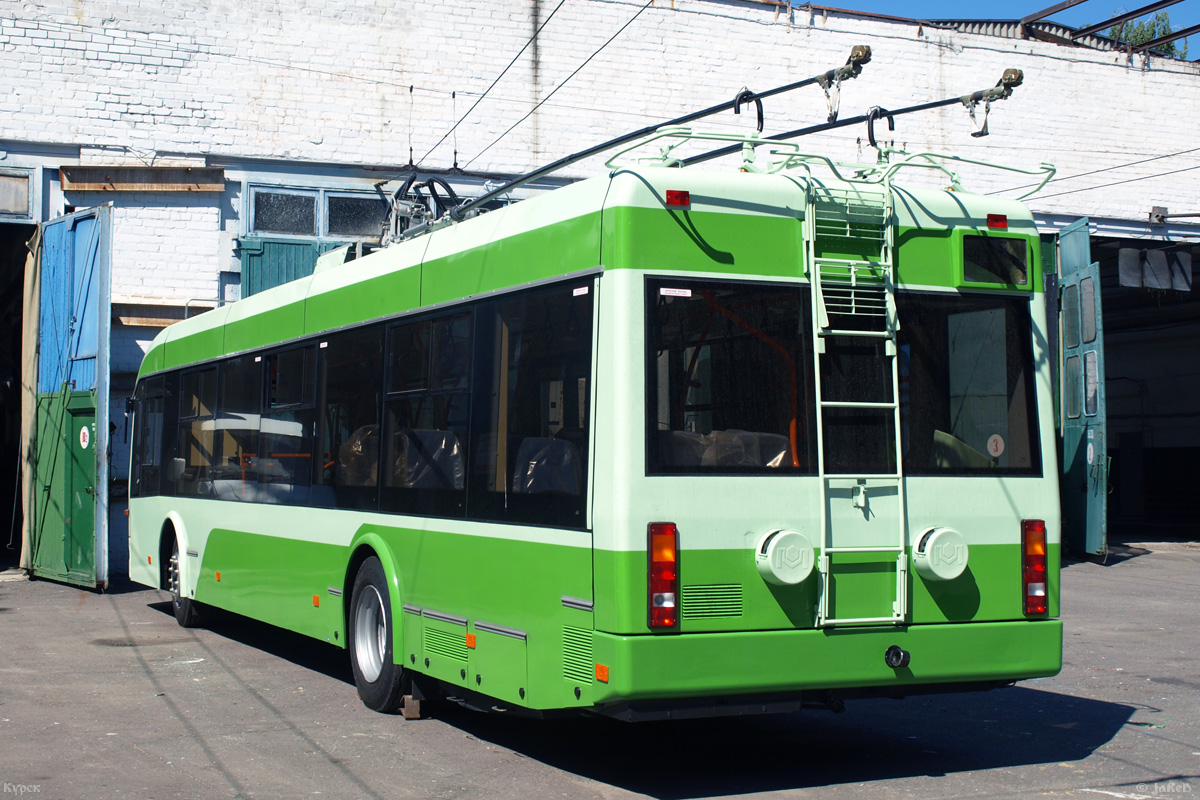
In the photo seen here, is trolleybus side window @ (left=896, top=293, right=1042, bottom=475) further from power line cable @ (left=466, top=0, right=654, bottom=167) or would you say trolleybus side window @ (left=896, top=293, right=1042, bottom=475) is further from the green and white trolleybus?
power line cable @ (left=466, top=0, right=654, bottom=167)

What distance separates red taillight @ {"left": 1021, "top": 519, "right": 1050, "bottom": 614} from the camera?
631 cm

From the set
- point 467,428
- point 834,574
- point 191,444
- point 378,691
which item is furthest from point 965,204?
point 191,444

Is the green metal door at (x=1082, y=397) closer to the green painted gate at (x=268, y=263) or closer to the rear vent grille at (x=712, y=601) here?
the green painted gate at (x=268, y=263)

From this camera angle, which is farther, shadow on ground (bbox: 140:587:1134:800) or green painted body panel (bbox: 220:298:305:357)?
green painted body panel (bbox: 220:298:305:357)

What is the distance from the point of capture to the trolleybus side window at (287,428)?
9.08m

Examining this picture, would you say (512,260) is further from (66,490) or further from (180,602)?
(66,490)

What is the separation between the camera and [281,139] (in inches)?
698

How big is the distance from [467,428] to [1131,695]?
5.13m

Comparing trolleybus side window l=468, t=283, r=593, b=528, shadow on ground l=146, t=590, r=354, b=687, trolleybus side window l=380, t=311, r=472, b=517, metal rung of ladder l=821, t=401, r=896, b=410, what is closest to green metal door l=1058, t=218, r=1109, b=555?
shadow on ground l=146, t=590, r=354, b=687

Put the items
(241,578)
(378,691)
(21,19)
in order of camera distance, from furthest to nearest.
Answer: (21,19)
(241,578)
(378,691)

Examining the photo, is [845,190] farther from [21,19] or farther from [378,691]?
[21,19]

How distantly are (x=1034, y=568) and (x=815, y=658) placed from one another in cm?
136

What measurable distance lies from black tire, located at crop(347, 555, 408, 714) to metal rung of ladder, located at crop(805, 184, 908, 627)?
2.99m

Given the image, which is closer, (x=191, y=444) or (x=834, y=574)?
(x=834, y=574)
